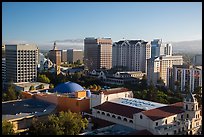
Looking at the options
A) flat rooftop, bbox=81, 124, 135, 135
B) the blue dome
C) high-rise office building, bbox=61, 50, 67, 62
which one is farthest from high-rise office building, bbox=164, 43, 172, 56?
flat rooftop, bbox=81, 124, 135, 135

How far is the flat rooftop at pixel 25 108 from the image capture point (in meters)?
5.82

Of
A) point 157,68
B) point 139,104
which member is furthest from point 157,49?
point 139,104

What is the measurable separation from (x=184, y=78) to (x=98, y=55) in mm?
7523

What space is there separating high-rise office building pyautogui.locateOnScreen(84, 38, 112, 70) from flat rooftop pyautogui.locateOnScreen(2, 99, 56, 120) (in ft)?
34.1

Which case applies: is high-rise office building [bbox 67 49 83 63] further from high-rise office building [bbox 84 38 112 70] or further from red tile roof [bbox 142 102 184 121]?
red tile roof [bbox 142 102 184 121]

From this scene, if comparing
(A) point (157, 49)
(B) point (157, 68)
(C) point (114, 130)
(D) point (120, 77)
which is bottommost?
(C) point (114, 130)

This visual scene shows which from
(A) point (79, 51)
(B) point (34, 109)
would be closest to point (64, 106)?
(B) point (34, 109)

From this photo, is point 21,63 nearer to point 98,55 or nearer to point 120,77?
point 120,77

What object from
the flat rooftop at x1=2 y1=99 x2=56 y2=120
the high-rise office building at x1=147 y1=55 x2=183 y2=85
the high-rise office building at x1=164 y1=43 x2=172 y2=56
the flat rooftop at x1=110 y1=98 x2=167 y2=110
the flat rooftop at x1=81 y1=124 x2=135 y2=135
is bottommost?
the flat rooftop at x1=81 y1=124 x2=135 y2=135

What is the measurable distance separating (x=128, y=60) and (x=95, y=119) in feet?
34.8

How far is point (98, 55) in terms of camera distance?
1738 cm

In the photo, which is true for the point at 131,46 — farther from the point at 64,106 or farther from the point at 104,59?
the point at 64,106

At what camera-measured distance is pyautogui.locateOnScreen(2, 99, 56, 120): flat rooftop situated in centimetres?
582

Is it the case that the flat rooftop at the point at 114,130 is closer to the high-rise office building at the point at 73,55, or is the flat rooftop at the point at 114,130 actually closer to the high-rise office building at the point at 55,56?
the high-rise office building at the point at 55,56
